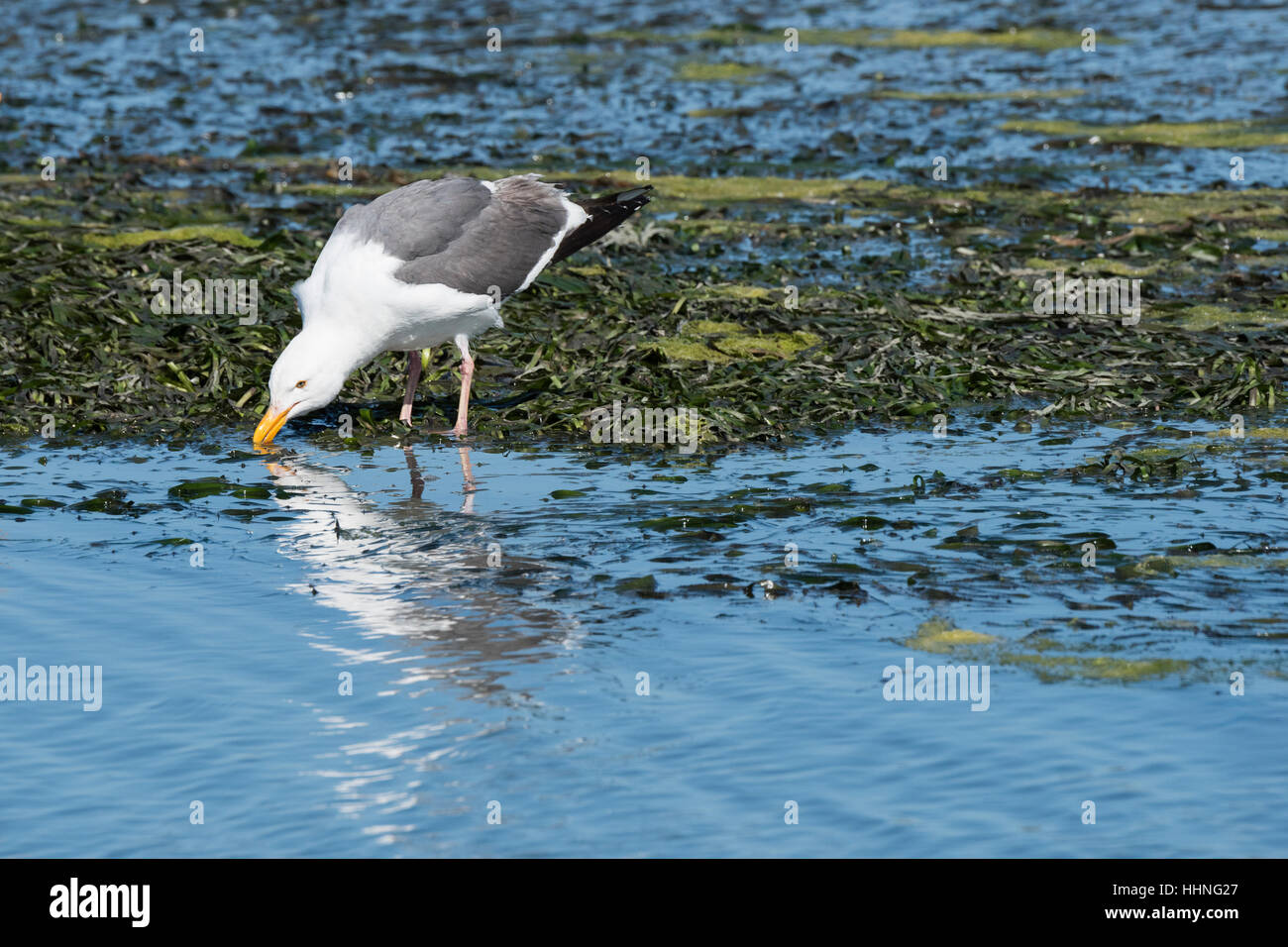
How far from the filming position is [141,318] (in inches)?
551

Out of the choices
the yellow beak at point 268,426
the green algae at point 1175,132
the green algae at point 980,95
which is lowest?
the yellow beak at point 268,426

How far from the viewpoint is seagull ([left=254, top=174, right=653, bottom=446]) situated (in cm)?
1129

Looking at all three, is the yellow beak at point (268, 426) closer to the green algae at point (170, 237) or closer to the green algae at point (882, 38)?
the green algae at point (170, 237)

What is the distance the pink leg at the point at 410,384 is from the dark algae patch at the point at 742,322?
149 millimetres

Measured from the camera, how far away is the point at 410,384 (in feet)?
41.2

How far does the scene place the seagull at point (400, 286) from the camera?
444 inches

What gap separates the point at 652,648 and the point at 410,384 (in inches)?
197

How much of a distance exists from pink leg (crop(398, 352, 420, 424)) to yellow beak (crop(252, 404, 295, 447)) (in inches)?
43.1

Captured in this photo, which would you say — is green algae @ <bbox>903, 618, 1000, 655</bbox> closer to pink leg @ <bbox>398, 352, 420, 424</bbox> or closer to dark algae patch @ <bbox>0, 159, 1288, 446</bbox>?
dark algae patch @ <bbox>0, 159, 1288, 446</bbox>

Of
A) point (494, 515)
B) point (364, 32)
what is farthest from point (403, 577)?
point (364, 32)

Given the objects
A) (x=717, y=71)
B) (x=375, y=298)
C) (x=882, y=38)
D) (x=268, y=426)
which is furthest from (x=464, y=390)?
(x=882, y=38)

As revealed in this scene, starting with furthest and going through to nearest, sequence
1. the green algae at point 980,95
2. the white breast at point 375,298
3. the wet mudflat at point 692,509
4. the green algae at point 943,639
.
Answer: the green algae at point 980,95, the white breast at point 375,298, the green algae at point 943,639, the wet mudflat at point 692,509

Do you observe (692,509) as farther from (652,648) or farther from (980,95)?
(980,95)

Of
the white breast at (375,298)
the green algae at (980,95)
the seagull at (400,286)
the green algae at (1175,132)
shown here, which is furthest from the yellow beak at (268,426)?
the green algae at (980,95)
